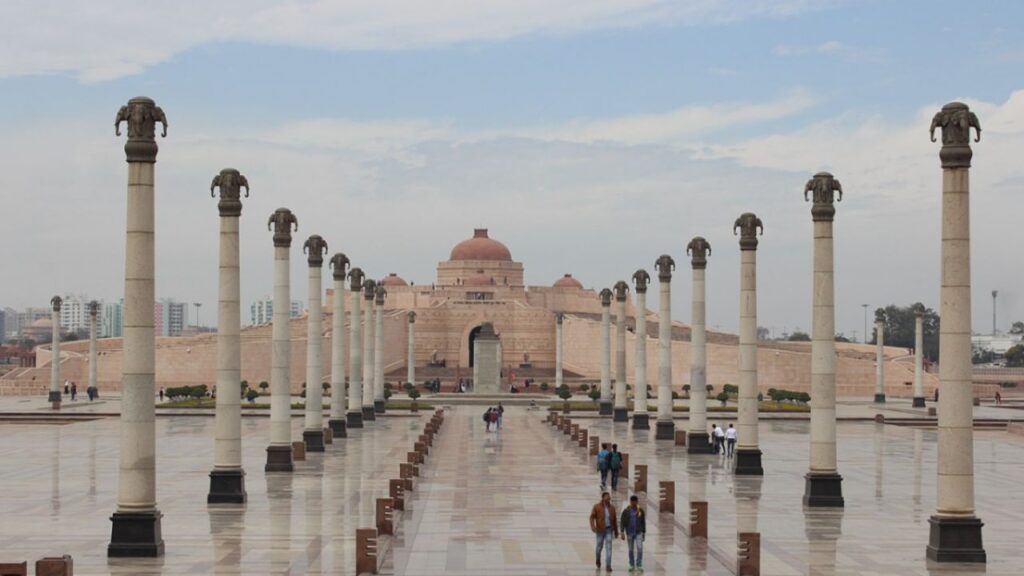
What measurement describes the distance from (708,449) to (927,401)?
138 feet

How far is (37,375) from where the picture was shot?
88.9 metres

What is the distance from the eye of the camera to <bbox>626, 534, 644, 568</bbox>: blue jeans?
19.1m

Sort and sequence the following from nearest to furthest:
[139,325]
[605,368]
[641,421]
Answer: [139,325]
[641,421]
[605,368]

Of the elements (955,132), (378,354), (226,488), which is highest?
(955,132)

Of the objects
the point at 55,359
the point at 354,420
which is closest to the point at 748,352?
the point at 354,420

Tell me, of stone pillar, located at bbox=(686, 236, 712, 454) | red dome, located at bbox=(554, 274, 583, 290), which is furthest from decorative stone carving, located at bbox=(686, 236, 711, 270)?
red dome, located at bbox=(554, 274, 583, 290)

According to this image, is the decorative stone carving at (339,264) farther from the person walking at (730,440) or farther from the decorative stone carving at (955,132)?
the decorative stone carving at (955,132)

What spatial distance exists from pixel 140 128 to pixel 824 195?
13162 mm

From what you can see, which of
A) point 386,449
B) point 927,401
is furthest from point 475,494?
point 927,401

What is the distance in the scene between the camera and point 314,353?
4078 centimetres

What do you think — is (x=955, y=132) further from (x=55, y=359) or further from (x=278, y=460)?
(x=55, y=359)

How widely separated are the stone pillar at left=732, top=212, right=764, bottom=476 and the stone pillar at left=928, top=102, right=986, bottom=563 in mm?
12311

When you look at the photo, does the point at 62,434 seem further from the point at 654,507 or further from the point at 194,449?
the point at 654,507

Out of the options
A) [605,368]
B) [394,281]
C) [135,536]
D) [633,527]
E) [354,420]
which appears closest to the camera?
[633,527]
